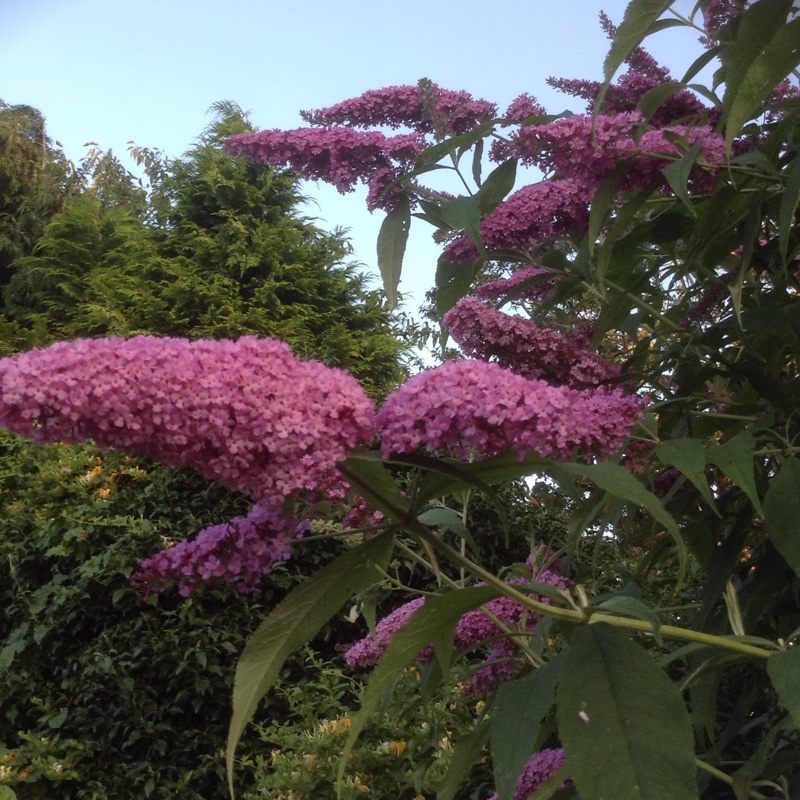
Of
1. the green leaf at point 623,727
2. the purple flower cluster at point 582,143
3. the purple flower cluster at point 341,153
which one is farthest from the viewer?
the purple flower cluster at point 341,153

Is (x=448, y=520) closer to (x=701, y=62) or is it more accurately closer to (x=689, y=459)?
(x=689, y=459)

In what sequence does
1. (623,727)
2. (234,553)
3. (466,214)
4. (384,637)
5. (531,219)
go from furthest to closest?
(384,637) → (531,219) → (466,214) → (234,553) → (623,727)

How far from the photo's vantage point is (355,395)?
949 mm

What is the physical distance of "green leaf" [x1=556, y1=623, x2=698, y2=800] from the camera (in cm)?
77

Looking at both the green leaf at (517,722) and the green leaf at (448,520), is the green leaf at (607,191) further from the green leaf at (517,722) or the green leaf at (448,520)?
the green leaf at (517,722)

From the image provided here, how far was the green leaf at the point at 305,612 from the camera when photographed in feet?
2.89

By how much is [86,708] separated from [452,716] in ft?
6.17


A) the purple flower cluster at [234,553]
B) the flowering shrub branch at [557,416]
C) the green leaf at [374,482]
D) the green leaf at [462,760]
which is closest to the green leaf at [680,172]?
the flowering shrub branch at [557,416]

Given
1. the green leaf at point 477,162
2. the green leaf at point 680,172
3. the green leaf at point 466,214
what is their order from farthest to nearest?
the green leaf at point 477,162 < the green leaf at point 466,214 < the green leaf at point 680,172

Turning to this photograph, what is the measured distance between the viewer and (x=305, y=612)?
91 cm

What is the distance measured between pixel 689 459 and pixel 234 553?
613mm

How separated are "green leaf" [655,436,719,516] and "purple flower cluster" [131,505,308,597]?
49 cm

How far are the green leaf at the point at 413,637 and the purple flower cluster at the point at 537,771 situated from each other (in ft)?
1.83

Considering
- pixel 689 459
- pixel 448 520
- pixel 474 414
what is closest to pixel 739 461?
pixel 689 459
